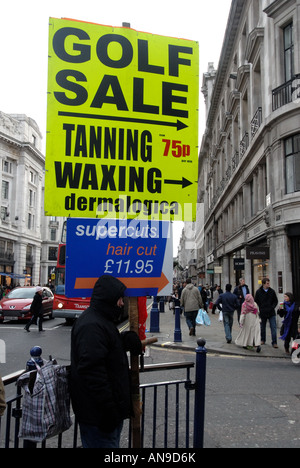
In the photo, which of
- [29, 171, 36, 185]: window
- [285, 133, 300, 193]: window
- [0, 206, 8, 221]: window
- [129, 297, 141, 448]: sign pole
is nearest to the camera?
[129, 297, 141, 448]: sign pole

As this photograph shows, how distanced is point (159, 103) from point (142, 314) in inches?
144

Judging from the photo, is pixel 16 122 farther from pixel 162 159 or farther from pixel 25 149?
pixel 162 159

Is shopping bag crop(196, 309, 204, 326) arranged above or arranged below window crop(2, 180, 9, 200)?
below

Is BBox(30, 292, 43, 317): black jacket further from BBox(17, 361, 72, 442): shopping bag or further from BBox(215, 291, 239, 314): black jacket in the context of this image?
BBox(17, 361, 72, 442): shopping bag

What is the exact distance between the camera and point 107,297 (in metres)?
2.76

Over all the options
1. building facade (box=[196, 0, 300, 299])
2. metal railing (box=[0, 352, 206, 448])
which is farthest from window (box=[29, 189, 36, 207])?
metal railing (box=[0, 352, 206, 448])

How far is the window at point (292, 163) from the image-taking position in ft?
54.6

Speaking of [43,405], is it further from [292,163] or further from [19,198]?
[19,198]

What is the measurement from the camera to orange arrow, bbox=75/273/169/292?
3.13 m

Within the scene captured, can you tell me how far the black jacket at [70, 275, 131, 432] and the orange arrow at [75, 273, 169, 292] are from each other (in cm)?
33

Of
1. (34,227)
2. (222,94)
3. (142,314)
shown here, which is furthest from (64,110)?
(34,227)

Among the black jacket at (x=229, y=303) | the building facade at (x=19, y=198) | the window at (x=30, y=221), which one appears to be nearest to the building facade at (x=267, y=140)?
the black jacket at (x=229, y=303)

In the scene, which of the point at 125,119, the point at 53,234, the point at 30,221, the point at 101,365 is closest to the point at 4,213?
the point at 30,221

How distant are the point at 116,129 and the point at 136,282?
1318mm
